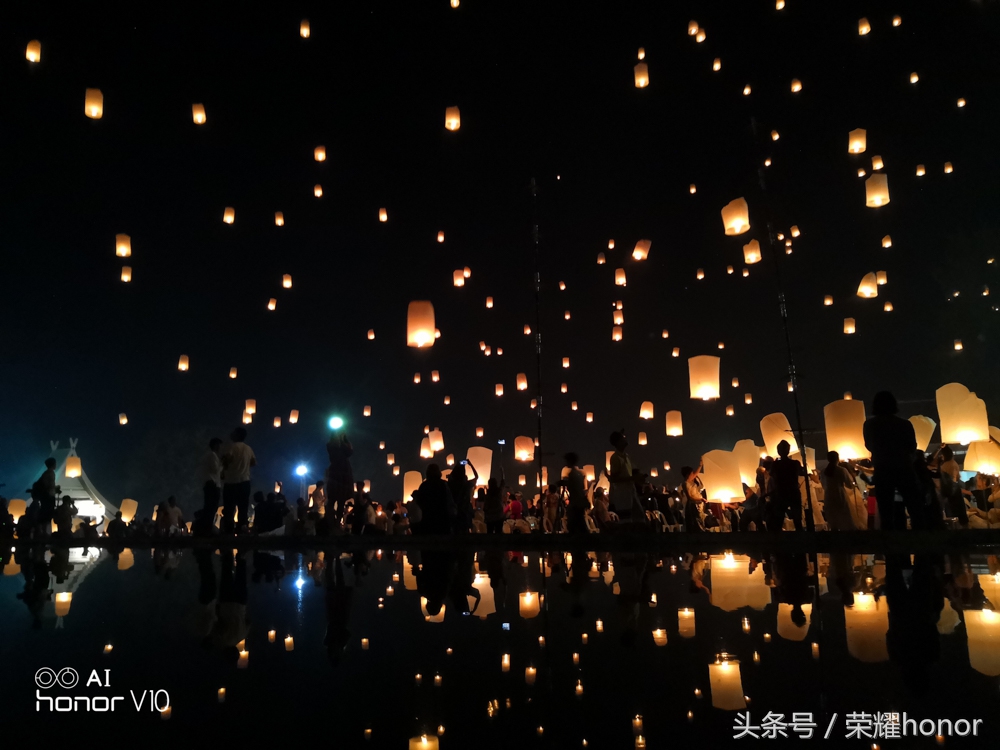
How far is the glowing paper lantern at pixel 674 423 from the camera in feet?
48.0

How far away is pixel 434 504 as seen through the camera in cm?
607

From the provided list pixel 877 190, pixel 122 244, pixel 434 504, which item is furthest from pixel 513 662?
pixel 122 244

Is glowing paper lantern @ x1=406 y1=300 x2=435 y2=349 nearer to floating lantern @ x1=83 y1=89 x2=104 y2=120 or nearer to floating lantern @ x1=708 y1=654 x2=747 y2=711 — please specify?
floating lantern @ x1=83 y1=89 x2=104 y2=120

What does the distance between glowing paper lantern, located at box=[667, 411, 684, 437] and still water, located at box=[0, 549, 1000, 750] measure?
11.7 meters

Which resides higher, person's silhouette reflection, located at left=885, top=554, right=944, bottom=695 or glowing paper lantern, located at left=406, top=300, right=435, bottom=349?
glowing paper lantern, located at left=406, top=300, right=435, bottom=349

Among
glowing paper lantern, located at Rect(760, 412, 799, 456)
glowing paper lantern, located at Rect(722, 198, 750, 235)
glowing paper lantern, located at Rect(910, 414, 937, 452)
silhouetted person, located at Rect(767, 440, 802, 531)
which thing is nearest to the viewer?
silhouetted person, located at Rect(767, 440, 802, 531)

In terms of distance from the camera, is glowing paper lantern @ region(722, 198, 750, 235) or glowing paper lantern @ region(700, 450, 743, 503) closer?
glowing paper lantern @ region(722, 198, 750, 235)

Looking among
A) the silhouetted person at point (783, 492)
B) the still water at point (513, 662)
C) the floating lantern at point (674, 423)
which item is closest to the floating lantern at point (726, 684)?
the still water at point (513, 662)

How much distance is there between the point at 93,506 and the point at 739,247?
16395 millimetres

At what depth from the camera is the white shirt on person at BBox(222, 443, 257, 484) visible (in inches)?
240

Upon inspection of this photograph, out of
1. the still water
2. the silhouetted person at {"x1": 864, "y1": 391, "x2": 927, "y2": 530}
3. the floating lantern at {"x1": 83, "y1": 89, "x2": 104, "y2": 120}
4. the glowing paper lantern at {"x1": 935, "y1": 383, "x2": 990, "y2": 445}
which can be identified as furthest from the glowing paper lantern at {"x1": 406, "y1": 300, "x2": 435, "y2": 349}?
the glowing paper lantern at {"x1": 935, "y1": 383, "x2": 990, "y2": 445}

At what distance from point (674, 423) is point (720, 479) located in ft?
12.9

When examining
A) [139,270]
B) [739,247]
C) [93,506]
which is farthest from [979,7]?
[93,506]

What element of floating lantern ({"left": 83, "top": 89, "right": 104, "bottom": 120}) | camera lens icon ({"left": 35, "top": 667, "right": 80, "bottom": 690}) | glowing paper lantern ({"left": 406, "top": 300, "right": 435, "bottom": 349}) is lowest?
camera lens icon ({"left": 35, "top": 667, "right": 80, "bottom": 690})
